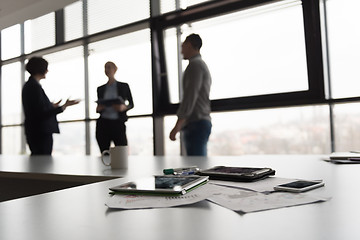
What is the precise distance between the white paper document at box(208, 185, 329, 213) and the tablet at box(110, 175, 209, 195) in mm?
58

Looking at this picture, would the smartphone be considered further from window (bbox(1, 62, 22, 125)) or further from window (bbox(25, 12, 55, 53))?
window (bbox(1, 62, 22, 125))

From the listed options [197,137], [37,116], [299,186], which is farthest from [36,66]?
[299,186]

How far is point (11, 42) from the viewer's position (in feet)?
19.8

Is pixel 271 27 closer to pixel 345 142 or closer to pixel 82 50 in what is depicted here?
pixel 345 142

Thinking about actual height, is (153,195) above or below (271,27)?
below

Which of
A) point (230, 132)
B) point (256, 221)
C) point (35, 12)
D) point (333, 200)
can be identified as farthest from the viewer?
point (35, 12)

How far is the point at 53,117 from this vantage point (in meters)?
2.65

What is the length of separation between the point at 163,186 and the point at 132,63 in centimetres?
382

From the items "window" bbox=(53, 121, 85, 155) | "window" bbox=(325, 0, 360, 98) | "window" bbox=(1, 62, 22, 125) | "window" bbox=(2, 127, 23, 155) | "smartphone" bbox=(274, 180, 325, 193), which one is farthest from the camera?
"window" bbox=(1, 62, 22, 125)

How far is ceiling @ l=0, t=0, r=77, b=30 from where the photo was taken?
14.4ft

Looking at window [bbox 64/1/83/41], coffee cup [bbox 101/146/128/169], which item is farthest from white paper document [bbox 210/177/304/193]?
window [bbox 64/1/83/41]

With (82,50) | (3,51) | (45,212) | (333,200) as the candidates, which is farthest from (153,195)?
(3,51)

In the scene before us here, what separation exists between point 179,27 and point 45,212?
364 centimetres

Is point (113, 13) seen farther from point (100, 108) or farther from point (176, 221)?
point (176, 221)
